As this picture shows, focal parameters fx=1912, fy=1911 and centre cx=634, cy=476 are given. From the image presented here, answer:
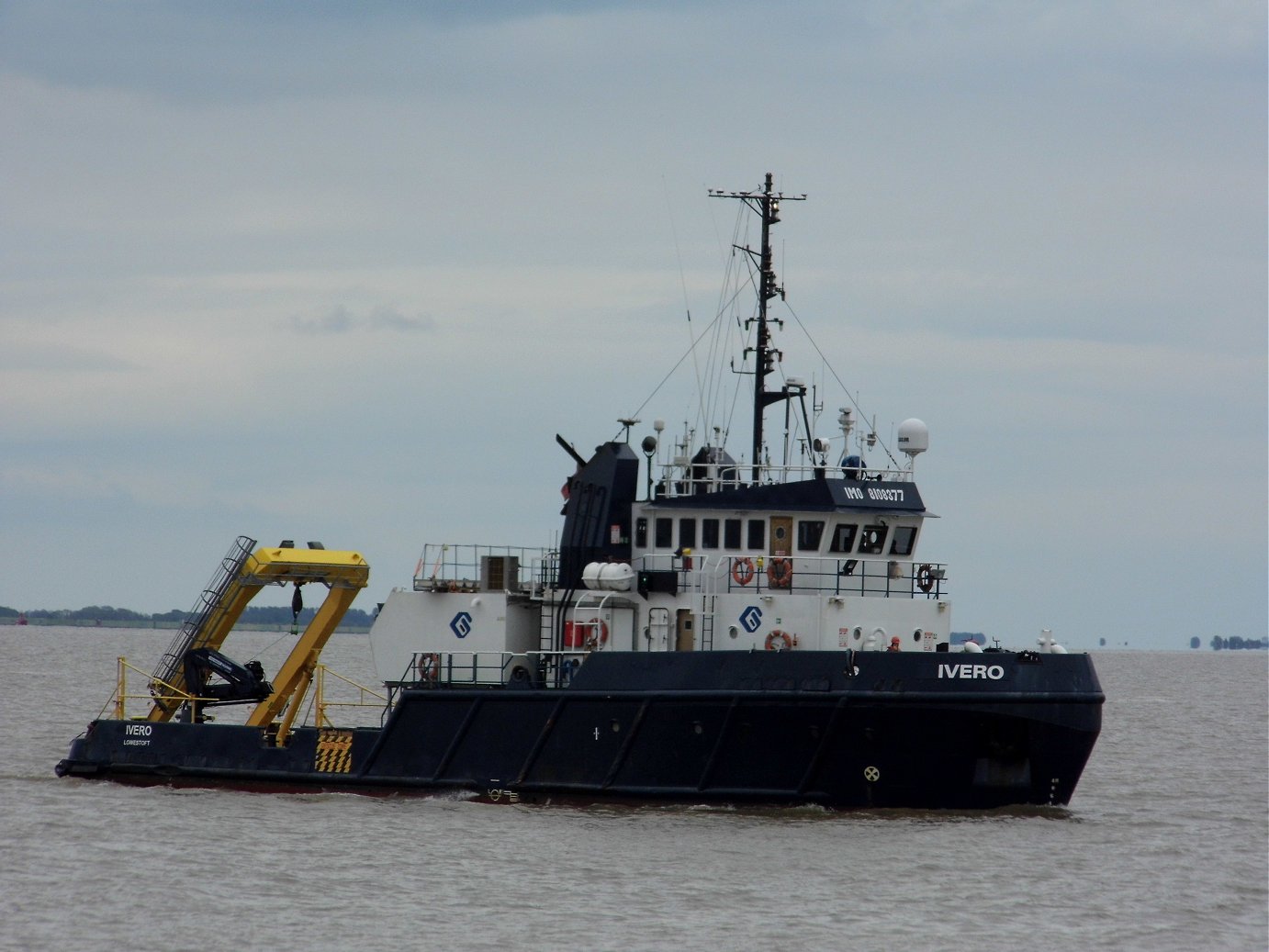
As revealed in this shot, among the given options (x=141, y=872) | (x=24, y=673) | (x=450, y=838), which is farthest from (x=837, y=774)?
(x=24, y=673)

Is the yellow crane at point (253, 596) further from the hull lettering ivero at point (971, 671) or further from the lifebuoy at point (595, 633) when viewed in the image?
the hull lettering ivero at point (971, 671)

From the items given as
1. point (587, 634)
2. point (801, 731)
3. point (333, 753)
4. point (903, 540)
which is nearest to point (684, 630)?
point (587, 634)

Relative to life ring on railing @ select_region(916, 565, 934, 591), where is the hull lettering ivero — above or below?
below

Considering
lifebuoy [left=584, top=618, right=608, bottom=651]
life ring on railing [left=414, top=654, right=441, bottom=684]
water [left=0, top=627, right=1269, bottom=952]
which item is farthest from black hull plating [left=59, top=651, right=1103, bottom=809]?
life ring on railing [left=414, top=654, right=441, bottom=684]

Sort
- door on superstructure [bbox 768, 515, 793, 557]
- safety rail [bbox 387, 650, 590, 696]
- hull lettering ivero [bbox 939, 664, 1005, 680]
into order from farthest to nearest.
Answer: door on superstructure [bbox 768, 515, 793, 557], safety rail [bbox 387, 650, 590, 696], hull lettering ivero [bbox 939, 664, 1005, 680]

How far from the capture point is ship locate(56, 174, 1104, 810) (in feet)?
70.7

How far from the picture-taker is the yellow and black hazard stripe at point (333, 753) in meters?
24.2

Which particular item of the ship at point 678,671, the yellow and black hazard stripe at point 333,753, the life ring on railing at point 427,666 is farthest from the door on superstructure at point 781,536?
the yellow and black hazard stripe at point 333,753

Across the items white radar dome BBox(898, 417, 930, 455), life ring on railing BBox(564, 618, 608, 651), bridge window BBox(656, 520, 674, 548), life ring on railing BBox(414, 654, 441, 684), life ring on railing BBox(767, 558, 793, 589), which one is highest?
white radar dome BBox(898, 417, 930, 455)

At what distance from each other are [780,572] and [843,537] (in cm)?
107

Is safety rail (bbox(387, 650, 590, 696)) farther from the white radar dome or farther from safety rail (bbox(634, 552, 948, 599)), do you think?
the white radar dome

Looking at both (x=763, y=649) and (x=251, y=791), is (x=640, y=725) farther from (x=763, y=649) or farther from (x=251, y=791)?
(x=251, y=791)

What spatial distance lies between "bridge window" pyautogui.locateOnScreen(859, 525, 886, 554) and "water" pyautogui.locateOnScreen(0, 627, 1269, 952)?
12.4 feet

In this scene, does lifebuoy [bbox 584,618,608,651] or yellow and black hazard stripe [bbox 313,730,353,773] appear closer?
lifebuoy [bbox 584,618,608,651]
